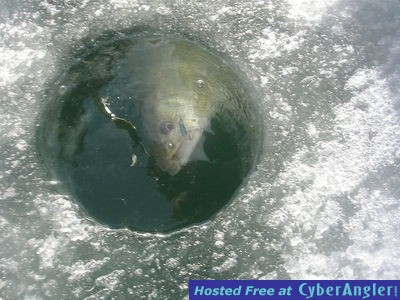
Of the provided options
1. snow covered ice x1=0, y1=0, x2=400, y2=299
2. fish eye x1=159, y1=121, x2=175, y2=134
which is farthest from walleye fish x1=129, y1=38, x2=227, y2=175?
snow covered ice x1=0, y1=0, x2=400, y2=299

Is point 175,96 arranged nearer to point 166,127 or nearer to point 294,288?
point 166,127

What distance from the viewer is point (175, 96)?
9.38 feet

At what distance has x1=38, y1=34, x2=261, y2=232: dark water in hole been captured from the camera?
272 centimetres

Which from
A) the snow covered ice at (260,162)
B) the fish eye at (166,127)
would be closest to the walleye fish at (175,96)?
the fish eye at (166,127)

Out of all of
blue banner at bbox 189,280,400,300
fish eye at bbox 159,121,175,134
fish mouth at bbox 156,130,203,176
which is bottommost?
Result: blue banner at bbox 189,280,400,300

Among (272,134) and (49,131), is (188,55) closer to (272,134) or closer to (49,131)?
(272,134)

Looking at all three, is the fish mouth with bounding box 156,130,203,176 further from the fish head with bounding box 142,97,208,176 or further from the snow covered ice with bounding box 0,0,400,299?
the snow covered ice with bounding box 0,0,400,299

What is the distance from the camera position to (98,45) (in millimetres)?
3213

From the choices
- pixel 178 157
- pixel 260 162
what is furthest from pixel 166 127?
pixel 260 162

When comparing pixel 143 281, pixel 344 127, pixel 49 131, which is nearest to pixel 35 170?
pixel 49 131

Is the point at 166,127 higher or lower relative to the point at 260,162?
higher

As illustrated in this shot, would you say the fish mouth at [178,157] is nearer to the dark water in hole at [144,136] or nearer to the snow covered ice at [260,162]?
the dark water in hole at [144,136]

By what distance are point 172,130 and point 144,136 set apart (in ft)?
0.45

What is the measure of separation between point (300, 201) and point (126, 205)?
2.75 feet
